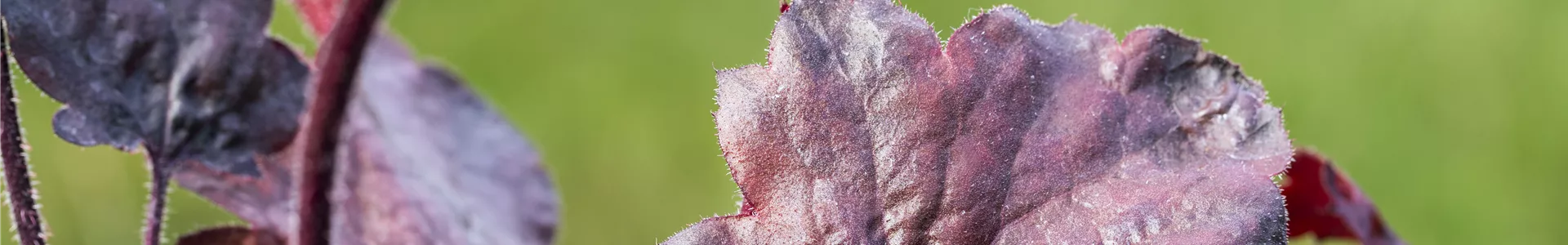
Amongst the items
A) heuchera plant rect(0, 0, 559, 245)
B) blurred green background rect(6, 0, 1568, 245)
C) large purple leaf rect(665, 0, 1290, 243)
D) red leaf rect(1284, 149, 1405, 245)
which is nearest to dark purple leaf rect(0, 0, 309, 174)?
heuchera plant rect(0, 0, 559, 245)

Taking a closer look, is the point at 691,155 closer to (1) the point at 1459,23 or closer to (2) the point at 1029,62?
(1) the point at 1459,23

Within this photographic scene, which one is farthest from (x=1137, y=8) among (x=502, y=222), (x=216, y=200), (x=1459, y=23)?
(x=216, y=200)

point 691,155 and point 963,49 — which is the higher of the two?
point 691,155

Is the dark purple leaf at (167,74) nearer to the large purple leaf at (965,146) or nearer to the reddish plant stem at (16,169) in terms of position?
the reddish plant stem at (16,169)

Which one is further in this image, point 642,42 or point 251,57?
point 642,42

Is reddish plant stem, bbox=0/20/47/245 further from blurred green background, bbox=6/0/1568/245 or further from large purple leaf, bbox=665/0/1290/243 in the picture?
blurred green background, bbox=6/0/1568/245

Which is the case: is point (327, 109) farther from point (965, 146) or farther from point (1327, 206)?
point (1327, 206)

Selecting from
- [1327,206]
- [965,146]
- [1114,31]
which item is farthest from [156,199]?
[1114,31]
